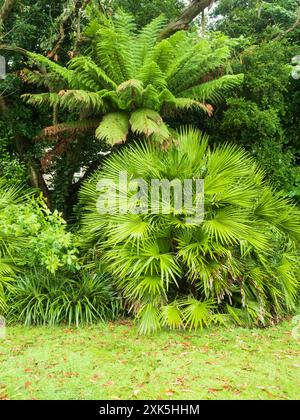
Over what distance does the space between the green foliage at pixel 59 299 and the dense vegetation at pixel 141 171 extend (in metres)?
0.02

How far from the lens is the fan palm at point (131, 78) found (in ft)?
18.5

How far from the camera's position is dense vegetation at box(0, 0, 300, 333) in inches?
188

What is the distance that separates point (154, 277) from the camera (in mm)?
4684

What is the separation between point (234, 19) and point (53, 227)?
278 inches

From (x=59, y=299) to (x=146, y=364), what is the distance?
161 centimetres

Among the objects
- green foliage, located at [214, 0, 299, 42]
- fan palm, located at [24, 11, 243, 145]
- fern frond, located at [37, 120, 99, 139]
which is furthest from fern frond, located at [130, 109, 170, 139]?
green foliage, located at [214, 0, 299, 42]

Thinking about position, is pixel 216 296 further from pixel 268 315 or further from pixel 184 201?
pixel 184 201

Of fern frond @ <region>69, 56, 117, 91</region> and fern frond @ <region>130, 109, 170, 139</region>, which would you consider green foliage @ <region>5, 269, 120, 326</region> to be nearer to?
fern frond @ <region>130, 109, 170, 139</region>

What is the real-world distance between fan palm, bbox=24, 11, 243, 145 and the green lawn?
2650 mm

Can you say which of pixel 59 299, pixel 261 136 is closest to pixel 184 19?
pixel 261 136

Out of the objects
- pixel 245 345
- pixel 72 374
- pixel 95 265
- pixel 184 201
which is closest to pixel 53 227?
pixel 95 265

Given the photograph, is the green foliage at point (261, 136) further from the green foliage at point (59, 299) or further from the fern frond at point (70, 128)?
the green foliage at point (59, 299)

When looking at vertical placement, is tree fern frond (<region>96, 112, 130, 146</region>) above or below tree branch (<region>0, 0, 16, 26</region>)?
below

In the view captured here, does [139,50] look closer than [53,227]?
No
